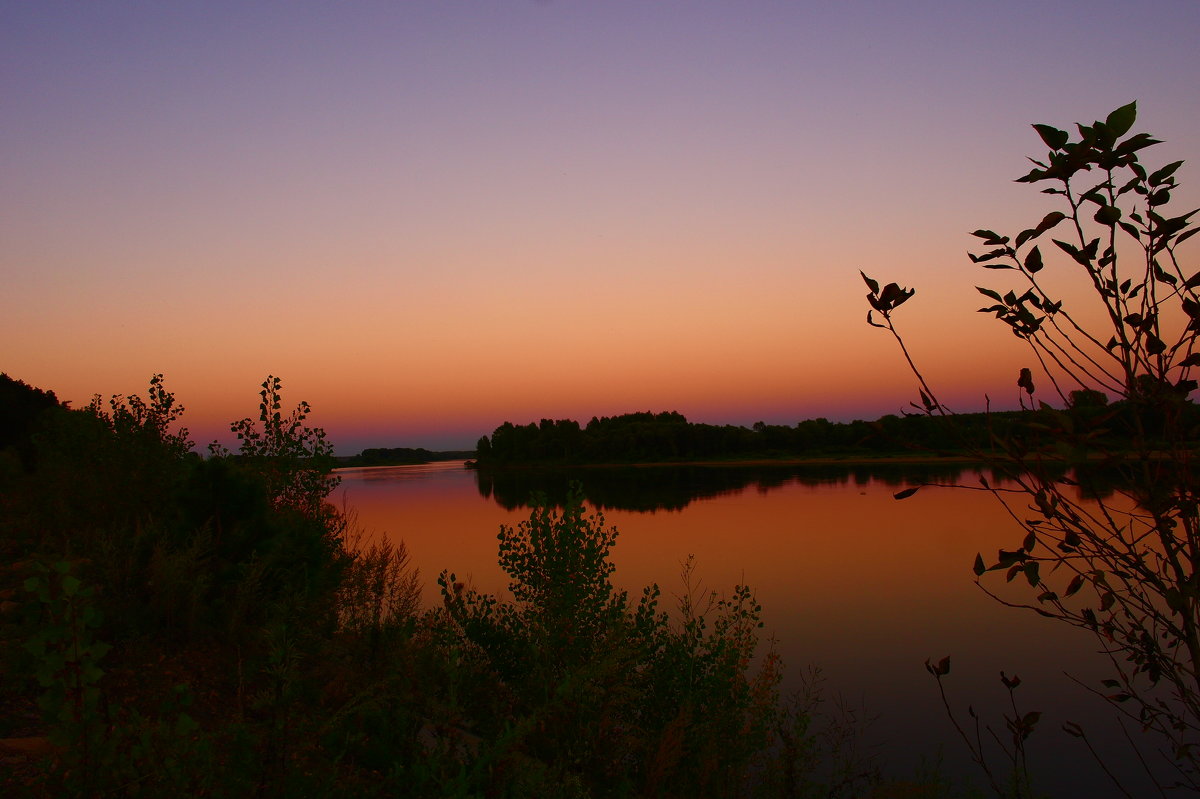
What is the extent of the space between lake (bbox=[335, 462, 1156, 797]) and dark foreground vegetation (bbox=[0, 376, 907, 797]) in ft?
5.40

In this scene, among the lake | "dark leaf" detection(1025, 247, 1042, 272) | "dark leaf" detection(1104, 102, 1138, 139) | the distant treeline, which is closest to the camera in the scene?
"dark leaf" detection(1104, 102, 1138, 139)

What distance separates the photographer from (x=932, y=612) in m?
14.5

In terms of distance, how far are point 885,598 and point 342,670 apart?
12.3 meters

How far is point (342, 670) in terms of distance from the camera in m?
6.95

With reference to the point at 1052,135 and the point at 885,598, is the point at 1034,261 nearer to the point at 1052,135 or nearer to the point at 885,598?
the point at 1052,135

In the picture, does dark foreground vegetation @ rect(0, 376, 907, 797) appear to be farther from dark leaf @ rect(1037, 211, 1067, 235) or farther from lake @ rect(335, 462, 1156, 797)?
dark leaf @ rect(1037, 211, 1067, 235)

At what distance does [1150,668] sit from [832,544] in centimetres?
2188

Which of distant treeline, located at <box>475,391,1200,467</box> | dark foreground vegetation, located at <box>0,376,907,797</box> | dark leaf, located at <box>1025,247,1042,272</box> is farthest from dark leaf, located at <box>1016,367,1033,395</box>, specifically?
distant treeline, located at <box>475,391,1200,467</box>

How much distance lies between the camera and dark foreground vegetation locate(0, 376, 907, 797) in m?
3.77

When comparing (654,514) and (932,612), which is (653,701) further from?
(654,514)

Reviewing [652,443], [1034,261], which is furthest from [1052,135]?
[652,443]

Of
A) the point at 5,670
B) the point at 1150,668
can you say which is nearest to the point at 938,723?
the point at 1150,668

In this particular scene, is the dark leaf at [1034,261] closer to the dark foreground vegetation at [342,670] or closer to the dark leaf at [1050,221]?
the dark leaf at [1050,221]

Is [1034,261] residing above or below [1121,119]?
below
